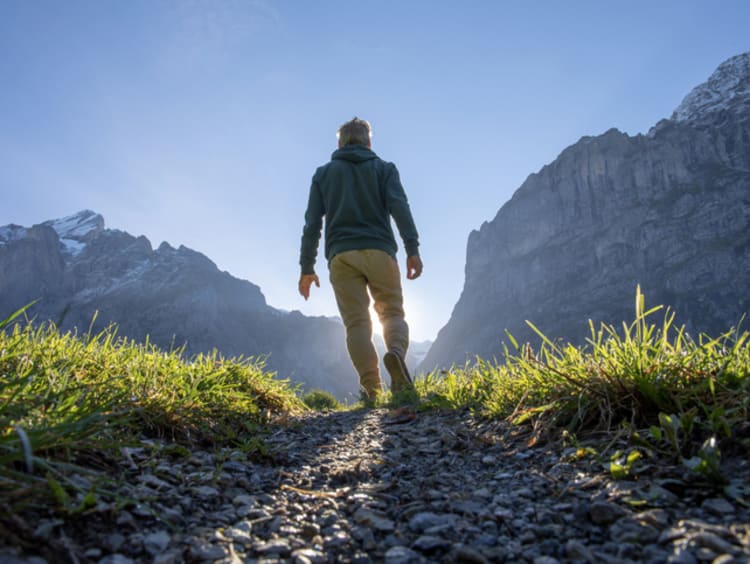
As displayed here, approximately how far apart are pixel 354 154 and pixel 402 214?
1.33 m

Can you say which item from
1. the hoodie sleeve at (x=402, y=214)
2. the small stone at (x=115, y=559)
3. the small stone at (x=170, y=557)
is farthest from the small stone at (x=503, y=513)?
the hoodie sleeve at (x=402, y=214)

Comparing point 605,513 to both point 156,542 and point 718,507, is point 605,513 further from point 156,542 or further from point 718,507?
point 156,542

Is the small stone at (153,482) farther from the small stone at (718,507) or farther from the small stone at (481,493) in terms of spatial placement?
the small stone at (718,507)

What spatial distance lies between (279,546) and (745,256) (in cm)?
17022

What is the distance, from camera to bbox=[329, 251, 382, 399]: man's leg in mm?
6742

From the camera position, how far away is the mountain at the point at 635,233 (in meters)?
137

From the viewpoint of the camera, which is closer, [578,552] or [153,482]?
[578,552]

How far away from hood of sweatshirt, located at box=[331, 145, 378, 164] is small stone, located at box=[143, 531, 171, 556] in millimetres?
6504

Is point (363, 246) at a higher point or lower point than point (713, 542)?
higher

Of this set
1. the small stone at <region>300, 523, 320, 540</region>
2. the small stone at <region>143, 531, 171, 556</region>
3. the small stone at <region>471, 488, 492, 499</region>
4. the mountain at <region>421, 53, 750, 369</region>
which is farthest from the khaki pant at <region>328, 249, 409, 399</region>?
the mountain at <region>421, 53, 750, 369</region>

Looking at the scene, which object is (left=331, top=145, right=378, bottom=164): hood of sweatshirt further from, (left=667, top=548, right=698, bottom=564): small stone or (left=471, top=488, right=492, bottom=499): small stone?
(left=667, top=548, right=698, bottom=564): small stone

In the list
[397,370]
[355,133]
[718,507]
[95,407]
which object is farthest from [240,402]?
[355,133]

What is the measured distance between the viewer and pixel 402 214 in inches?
274

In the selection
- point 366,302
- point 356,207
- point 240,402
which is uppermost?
point 356,207
